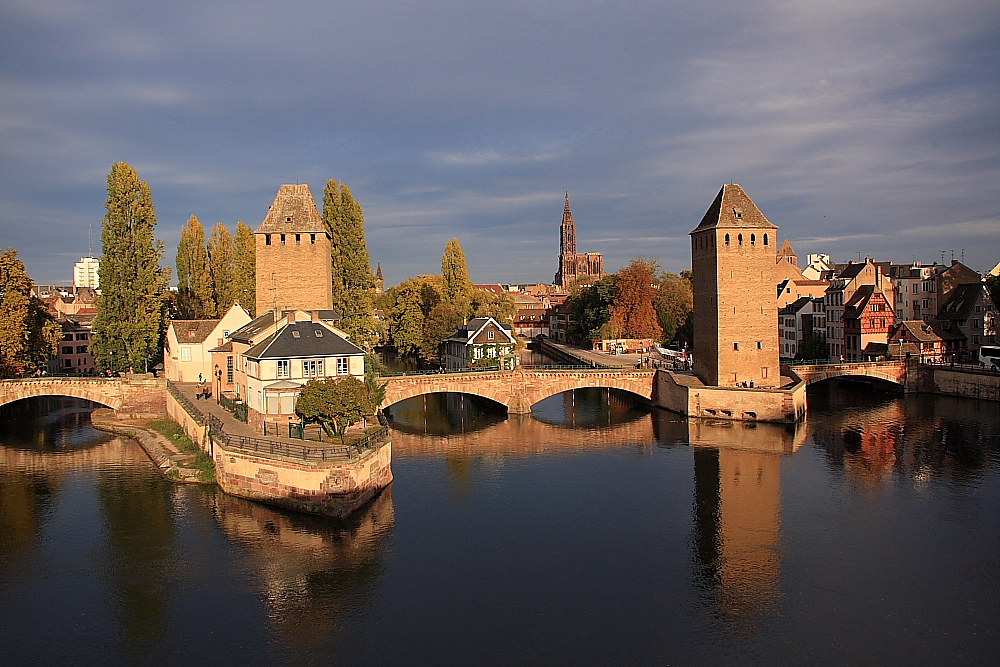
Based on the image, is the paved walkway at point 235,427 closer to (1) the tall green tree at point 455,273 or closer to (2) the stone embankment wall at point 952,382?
(1) the tall green tree at point 455,273

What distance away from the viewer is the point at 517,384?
45.8m

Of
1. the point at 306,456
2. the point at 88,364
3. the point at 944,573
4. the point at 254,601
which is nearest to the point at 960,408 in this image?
the point at 944,573

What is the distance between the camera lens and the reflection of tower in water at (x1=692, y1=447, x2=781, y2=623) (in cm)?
2000

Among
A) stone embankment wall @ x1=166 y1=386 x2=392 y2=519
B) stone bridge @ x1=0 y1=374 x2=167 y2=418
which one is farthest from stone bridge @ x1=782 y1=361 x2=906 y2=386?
stone bridge @ x1=0 y1=374 x2=167 y2=418

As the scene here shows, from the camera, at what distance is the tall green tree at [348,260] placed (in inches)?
1984

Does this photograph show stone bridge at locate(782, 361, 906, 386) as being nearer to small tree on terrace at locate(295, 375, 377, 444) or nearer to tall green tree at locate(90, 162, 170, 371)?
small tree on terrace at locate(295, 375, 377, 444)

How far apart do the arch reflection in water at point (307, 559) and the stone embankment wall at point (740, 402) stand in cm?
2215

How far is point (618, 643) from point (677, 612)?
2.32 meters

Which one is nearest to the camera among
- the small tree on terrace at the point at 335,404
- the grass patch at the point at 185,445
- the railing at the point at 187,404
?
the small tree on terrace at the point at 335,404

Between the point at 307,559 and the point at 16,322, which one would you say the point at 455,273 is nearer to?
the point at 16,322

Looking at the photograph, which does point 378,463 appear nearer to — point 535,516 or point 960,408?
point 535,516

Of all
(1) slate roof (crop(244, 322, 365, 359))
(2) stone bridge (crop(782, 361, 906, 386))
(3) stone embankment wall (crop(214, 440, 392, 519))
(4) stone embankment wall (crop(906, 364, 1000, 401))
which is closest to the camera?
(3) stone embankment wall (crop(214, 440, 392, 519))

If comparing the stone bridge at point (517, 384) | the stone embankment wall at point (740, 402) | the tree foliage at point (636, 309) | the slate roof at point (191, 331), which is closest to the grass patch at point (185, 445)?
the slate roof at point (191, 331)

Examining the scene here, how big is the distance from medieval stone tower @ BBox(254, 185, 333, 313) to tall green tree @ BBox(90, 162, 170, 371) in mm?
6960
